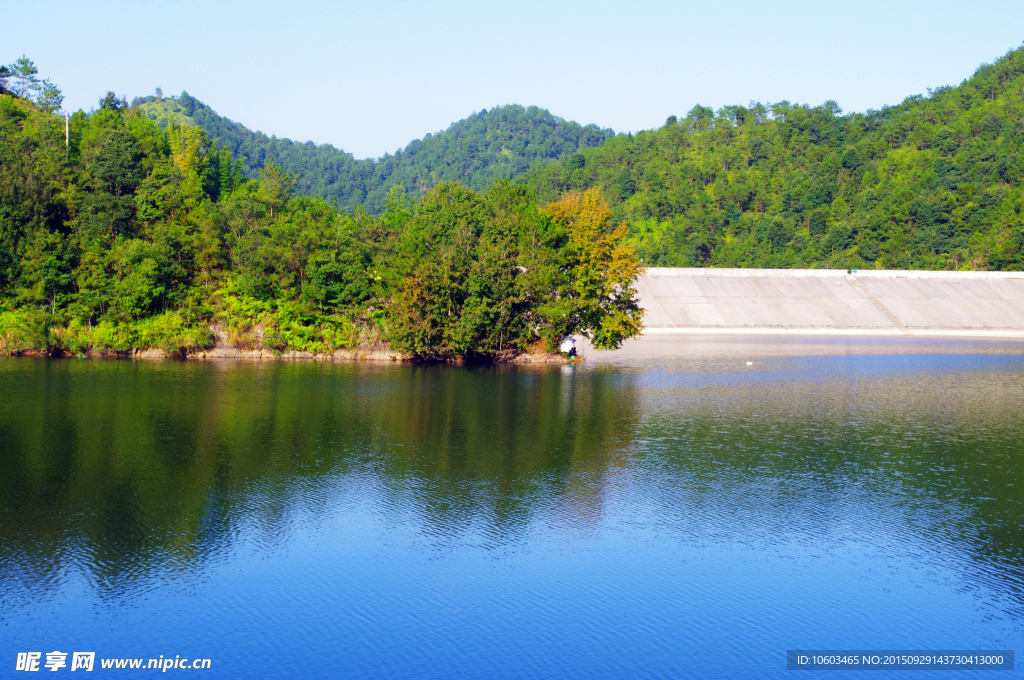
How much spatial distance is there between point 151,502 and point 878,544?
1955 centimetres

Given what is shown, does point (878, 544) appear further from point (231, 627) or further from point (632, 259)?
point (632, 259)

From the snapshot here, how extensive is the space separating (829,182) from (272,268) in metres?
94.5

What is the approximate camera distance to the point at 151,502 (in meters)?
22.2

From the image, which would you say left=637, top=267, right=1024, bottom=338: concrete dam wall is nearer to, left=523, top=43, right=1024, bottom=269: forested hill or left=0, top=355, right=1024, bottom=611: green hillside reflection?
left=523, top=43, right=1024, bottom=269: forested hill

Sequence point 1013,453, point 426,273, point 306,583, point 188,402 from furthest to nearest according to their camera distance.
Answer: point 426,273
point 188,402
point 1013,453
point 306,583

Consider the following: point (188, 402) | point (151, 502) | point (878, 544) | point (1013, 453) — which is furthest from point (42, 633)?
point (1013, 453)

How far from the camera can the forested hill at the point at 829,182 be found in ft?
348

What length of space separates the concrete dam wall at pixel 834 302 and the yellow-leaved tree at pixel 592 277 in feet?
72.7

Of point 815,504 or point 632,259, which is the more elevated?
point 632,259

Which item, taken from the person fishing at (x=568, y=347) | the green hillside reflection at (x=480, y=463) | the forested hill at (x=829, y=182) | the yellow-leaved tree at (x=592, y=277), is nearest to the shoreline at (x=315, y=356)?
the person fishing at (x=568, y=347)

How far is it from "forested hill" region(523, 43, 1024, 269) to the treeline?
64.0 meters

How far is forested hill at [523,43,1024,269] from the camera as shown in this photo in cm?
10600

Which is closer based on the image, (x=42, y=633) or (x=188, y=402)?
(x=42, y=633)

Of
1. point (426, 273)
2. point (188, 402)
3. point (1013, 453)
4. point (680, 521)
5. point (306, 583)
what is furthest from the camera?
point (426, 273)
